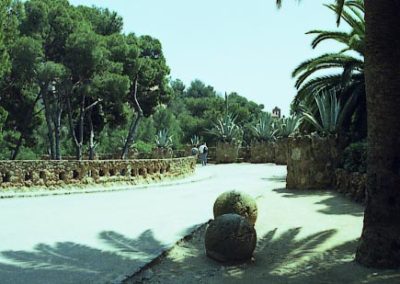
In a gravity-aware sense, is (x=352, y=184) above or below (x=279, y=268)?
above

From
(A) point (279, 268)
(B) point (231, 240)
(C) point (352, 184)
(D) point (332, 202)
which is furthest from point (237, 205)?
(C) point (352, 184)

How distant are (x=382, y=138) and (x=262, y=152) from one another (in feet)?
108

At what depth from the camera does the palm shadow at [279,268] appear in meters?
6.43

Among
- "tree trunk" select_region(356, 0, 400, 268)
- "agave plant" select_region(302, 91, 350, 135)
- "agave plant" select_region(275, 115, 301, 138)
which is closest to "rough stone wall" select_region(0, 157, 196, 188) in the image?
"agave plant" select_region(302, 91, 350, 135)

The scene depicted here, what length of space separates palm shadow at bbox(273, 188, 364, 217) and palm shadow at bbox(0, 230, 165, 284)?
4.73 meters

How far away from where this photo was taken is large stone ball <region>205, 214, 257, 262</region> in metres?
7.13

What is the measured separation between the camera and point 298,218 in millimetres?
10898

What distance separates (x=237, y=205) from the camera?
919 cm

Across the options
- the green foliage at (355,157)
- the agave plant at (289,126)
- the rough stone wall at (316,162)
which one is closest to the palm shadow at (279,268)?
the green foliage at (355,157)

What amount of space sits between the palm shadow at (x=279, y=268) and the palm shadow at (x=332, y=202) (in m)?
3.02

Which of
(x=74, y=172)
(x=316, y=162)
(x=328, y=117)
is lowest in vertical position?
(x=74, y=172)

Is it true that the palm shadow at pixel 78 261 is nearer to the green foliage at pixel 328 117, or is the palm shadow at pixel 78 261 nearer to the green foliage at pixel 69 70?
the green foliage at pixel 328 117

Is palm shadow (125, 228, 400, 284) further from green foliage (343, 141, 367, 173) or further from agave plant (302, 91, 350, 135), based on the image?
agave plant (302, 91, 350, 135)

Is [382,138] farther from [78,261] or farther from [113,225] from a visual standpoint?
Answer: [113,225]
